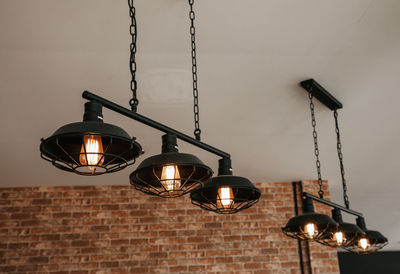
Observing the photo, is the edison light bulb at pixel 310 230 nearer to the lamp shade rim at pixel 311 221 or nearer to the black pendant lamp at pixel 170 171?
the lamp shade rim at pixel 311 221

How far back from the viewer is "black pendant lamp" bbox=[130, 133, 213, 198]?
1537mm

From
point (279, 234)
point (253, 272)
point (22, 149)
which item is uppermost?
point (22, 149)

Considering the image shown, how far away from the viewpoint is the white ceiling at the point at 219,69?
2113 millimetres

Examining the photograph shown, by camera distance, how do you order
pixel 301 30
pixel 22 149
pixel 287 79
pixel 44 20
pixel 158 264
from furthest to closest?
pixel 158 264
pixel 22 149
pixel 287 79
pixel 301 30
pixel 44 20

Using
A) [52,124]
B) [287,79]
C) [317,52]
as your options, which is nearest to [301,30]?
[317,52]

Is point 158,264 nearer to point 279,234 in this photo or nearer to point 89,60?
point 279,234

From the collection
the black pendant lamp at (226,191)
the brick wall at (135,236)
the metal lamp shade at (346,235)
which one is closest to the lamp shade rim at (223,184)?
the black pendant lamp at (226,191)

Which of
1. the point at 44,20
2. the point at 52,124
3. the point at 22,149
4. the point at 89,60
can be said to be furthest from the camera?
the point at 22,149

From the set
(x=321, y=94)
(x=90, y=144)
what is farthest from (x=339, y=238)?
(x=90, y=144)

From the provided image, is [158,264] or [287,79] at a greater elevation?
[287,79]

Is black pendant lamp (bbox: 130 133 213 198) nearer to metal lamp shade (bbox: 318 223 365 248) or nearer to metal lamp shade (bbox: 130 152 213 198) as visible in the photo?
metal lamp shade (bbox: 130 152 213 198)

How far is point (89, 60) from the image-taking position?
2.41m

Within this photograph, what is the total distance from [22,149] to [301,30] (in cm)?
235

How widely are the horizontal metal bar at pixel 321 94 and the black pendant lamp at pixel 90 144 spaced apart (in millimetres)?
1558
